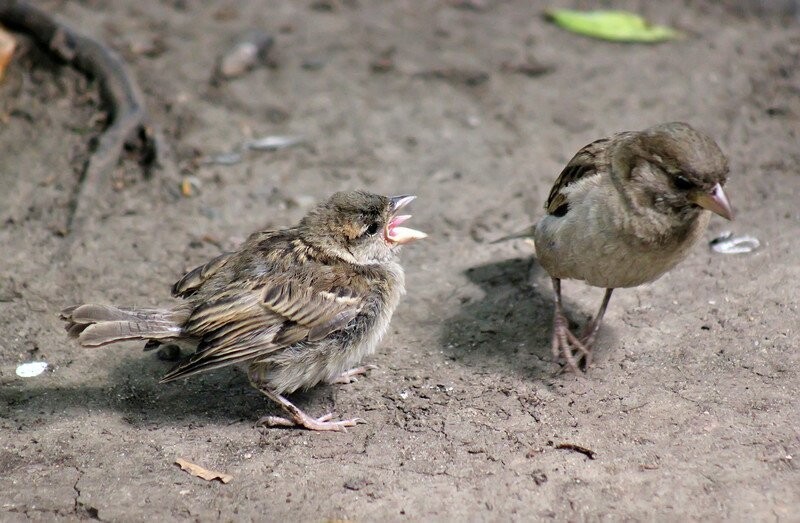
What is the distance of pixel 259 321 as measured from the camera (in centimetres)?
475

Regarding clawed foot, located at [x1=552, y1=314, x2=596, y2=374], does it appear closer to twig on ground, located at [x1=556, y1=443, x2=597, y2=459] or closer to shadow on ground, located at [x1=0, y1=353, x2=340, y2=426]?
twig on ground, located at [x1=556, y1=443, x2=597, y2=459]

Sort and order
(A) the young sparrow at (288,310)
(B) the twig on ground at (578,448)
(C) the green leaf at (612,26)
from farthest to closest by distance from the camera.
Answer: (C) the green leaf at (612,26) < (A) the young sparrow at (288,310) < (B) the twig on ground at (578,448)

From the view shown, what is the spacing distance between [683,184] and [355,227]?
5.88ft

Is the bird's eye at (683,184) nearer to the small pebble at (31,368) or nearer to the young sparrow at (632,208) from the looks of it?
the young sparrow at (632,208)

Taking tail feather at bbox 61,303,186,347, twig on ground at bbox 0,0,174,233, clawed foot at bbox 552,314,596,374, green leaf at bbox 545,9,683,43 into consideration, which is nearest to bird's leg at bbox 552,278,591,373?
clawed foot at bbox 552,314,596,374

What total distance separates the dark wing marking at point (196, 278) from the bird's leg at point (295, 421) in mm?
675

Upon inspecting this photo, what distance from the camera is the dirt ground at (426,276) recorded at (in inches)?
169

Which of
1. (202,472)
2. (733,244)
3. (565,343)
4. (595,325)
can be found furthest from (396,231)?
(733,244)

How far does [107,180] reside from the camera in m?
6.96

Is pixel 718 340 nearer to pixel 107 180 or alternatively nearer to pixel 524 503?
pixel 524 503

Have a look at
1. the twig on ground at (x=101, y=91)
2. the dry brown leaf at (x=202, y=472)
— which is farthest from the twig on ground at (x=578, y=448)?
the twig on ground at (x=101, y=91)

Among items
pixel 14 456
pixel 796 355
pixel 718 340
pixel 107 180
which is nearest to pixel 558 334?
pixel 718 340

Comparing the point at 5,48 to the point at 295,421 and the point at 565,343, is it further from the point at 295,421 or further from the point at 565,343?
the point at 565,343

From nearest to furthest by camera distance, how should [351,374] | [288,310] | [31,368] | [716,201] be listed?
[716,201] → [288,310] → [31,368] → [351,374]
